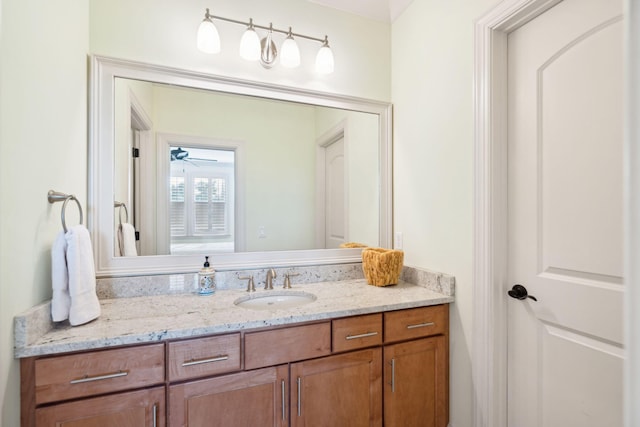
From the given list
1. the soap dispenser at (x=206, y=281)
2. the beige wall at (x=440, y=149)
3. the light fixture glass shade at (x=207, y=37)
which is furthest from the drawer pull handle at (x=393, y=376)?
the light fixture glass shade at (x=207, y=37)

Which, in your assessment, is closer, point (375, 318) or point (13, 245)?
point (13, 245)

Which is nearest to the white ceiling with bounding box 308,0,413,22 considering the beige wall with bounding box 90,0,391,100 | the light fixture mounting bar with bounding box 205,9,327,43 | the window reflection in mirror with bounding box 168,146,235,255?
the beige wall with bounding box 90,0,391,100

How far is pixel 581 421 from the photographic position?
113cm

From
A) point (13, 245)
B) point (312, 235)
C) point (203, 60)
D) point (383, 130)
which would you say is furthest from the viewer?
point (383, 130)

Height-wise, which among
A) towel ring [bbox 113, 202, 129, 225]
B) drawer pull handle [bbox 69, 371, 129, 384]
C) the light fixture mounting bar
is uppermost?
the light fixture mounting bar

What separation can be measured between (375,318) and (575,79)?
122 centimetres

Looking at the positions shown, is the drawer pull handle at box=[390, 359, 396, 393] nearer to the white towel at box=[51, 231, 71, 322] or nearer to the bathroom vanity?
the bathroom vanity

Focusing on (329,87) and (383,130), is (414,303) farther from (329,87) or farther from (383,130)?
(329,87)

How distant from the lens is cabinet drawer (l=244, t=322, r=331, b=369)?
1.20 m

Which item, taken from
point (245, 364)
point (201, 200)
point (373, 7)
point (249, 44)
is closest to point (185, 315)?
point (245, 364)

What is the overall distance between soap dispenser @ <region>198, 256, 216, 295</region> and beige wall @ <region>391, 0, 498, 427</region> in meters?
1.14

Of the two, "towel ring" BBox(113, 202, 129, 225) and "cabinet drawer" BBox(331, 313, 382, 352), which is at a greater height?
"towel ring" BBox(113, 202, 129, 225)

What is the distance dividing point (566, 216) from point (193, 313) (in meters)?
1.50

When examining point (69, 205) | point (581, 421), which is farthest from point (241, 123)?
point (581, 421)
